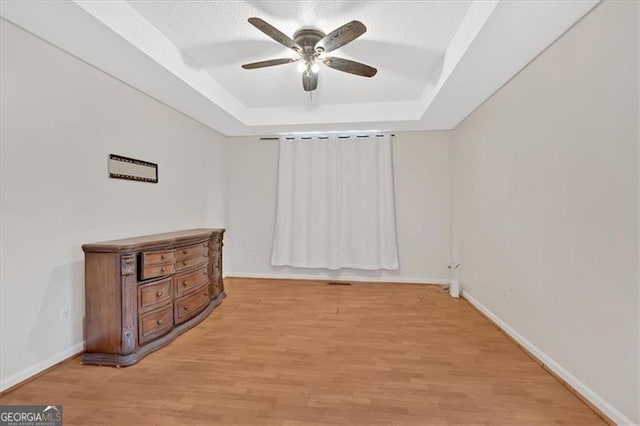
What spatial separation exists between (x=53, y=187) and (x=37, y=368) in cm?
137

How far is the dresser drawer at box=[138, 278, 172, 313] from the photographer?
7.99 feet

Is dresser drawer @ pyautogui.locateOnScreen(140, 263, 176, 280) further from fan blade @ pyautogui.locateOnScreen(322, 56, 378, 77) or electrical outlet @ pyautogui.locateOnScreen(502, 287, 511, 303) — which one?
electrical outlet @ pyautogui.locateOnScreen(502, 287, 511, 303)

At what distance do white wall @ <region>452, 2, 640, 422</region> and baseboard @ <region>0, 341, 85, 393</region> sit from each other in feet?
12.5

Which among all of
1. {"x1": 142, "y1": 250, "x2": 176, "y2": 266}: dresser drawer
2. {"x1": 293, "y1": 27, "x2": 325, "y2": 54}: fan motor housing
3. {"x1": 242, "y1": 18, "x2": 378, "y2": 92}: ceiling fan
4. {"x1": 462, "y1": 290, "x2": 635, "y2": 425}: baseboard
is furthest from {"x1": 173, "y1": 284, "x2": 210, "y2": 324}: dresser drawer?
{"x1": 462, "y1": 290, "x2": 635, "y2": 425}: baseboard

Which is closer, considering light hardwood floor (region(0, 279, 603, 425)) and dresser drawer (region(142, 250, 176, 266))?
light hardwood floor (region(0, 279, 603, 425))

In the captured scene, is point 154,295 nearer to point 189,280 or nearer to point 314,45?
point 189,280

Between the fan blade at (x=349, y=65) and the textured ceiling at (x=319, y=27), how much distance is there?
263 mm

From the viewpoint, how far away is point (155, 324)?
2555mm

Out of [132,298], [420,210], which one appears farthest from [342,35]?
[420,210]

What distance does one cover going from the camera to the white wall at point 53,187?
2016mm

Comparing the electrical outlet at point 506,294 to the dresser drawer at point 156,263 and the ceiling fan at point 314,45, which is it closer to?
the ceiling fan at point 314,45

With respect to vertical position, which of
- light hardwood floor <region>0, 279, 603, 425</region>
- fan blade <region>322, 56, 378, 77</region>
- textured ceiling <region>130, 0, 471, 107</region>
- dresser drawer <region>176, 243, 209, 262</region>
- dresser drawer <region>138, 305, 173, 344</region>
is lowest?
light hardwood floor <region>0, 279, 603, 425</region>

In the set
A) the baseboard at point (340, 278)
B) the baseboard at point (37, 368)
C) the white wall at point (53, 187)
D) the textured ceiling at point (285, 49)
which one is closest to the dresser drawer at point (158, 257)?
the white wall at point (53, 187)

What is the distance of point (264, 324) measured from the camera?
3.10 metres
